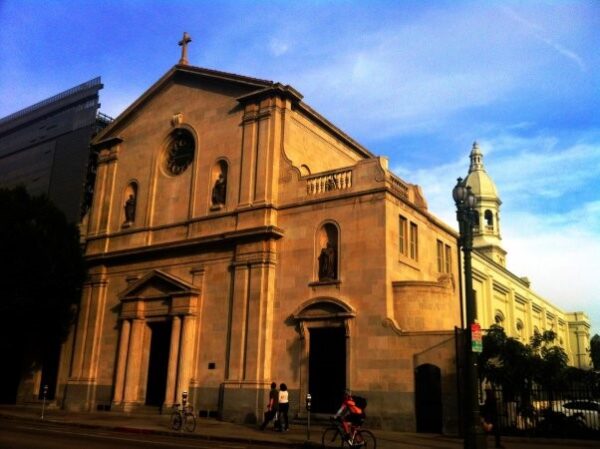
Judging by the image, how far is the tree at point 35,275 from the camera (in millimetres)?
29656

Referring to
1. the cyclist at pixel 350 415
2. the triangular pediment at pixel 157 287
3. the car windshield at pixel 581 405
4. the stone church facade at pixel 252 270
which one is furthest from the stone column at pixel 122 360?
the car windshield at pixel 581 405

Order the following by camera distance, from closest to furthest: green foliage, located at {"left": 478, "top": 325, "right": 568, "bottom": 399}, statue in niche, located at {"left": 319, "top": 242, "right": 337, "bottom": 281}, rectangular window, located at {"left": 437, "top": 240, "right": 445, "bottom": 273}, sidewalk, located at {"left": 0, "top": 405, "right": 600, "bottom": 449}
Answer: sidewalk, located at {"left": 0, "top": 405, "right": 600, "bottom": 449}
green foliage, located at {"left": 478, "top": 325, "right": 568, "bottom": 399}
statue in niche, located at {"left": 319, "top": 242, "right": 337, "bottom": 281}
rectangular window, located at {"left": 437, "top": 240, "right": 445, "bottom": 273}

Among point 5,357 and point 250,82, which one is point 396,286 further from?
point 5,357

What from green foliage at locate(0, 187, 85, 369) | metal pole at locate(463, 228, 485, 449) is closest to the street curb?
metal pole at locate(463, 228, 485, 449)

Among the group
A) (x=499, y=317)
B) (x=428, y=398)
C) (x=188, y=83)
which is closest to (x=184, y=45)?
→ (x=188, y=83)

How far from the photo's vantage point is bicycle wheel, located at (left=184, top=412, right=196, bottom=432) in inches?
811

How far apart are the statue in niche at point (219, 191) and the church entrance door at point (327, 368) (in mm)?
8705

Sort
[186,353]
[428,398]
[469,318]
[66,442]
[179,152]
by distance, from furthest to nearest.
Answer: [179,152] → [186,353] → [428,398] → [66,442] → [469,318]

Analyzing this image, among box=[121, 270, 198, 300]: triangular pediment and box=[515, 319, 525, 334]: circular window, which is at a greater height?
box=[515, 319, 525, 334]: circular window

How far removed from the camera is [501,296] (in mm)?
56906

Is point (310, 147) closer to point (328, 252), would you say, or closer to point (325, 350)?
point (328, 252)

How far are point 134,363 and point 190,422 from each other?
933 centimetres

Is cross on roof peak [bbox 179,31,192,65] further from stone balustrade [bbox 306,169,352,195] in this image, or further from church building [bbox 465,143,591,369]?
church building [bbox 465,143,591,369]

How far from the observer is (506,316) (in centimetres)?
5700
